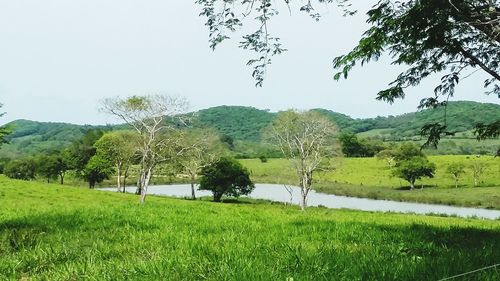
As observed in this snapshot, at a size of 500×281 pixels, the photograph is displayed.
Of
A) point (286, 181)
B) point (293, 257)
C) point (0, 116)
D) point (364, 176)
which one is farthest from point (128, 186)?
point (293, 257)

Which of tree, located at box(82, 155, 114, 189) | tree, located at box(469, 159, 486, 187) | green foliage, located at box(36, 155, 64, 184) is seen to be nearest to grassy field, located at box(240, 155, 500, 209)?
tree, located at box(469, 159, 486, 187)

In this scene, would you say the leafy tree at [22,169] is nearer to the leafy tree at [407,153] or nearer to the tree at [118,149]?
the tree at [118,149]

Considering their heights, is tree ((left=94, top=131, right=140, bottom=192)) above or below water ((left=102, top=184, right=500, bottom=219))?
above

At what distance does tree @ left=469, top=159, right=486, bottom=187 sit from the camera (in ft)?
381

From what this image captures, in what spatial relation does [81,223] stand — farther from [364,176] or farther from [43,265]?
[364,176]

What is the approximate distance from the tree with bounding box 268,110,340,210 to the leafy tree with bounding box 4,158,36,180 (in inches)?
3651

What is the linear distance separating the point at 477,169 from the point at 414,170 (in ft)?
58.6

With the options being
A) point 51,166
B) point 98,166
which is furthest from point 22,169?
point 98,166

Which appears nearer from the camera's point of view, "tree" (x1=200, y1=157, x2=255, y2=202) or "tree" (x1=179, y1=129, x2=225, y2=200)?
"tree" (x1=179, y1=129, x2=225, y2=200)

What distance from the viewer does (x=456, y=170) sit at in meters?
117

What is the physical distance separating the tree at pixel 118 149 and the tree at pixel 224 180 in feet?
52.9

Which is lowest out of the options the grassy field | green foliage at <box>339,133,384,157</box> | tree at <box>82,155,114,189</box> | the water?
the water

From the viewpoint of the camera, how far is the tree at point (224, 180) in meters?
90.7

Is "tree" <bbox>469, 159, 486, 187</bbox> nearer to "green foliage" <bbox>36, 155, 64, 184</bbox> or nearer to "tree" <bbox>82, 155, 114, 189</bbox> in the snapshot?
"tree" <bbox>82, 155, 114, 189</bbox>
